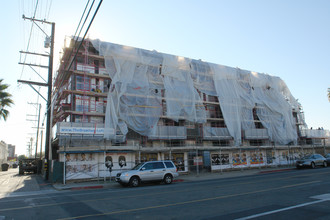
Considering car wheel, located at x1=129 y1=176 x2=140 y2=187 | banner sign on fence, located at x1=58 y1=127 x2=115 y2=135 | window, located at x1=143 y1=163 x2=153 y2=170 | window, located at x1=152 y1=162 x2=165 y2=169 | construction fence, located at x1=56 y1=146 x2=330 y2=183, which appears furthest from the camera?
construction fence, located at x1=56 y1=146 x2=330 y2=183

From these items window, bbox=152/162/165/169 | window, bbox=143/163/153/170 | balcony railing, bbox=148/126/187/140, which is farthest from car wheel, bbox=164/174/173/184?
balcony railing, bbox=148/126/187/140

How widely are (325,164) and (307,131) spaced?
533 inches

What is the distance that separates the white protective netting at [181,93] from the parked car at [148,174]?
6842mm

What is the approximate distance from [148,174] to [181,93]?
12.9 metres

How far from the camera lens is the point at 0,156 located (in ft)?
173

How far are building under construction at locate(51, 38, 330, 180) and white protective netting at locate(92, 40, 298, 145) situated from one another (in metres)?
0.11

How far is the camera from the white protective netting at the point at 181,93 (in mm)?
24594

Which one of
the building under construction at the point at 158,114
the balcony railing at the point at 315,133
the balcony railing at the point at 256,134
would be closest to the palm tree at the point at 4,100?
the building under construction at the point at 158,114

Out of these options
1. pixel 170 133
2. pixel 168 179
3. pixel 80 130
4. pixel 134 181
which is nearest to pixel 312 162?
pixel 170 133

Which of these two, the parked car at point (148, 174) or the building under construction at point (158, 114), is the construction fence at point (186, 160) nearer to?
the building under construction at point (158, 114)

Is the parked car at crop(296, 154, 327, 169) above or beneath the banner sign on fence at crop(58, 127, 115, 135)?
beneath

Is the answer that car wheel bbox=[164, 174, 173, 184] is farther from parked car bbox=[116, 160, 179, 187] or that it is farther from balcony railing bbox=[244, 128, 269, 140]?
balcony railing bbox=[244, 128, 269, 140]

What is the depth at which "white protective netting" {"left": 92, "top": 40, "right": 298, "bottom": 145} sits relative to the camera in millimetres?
24594

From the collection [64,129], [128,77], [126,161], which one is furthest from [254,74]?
[64,129]
